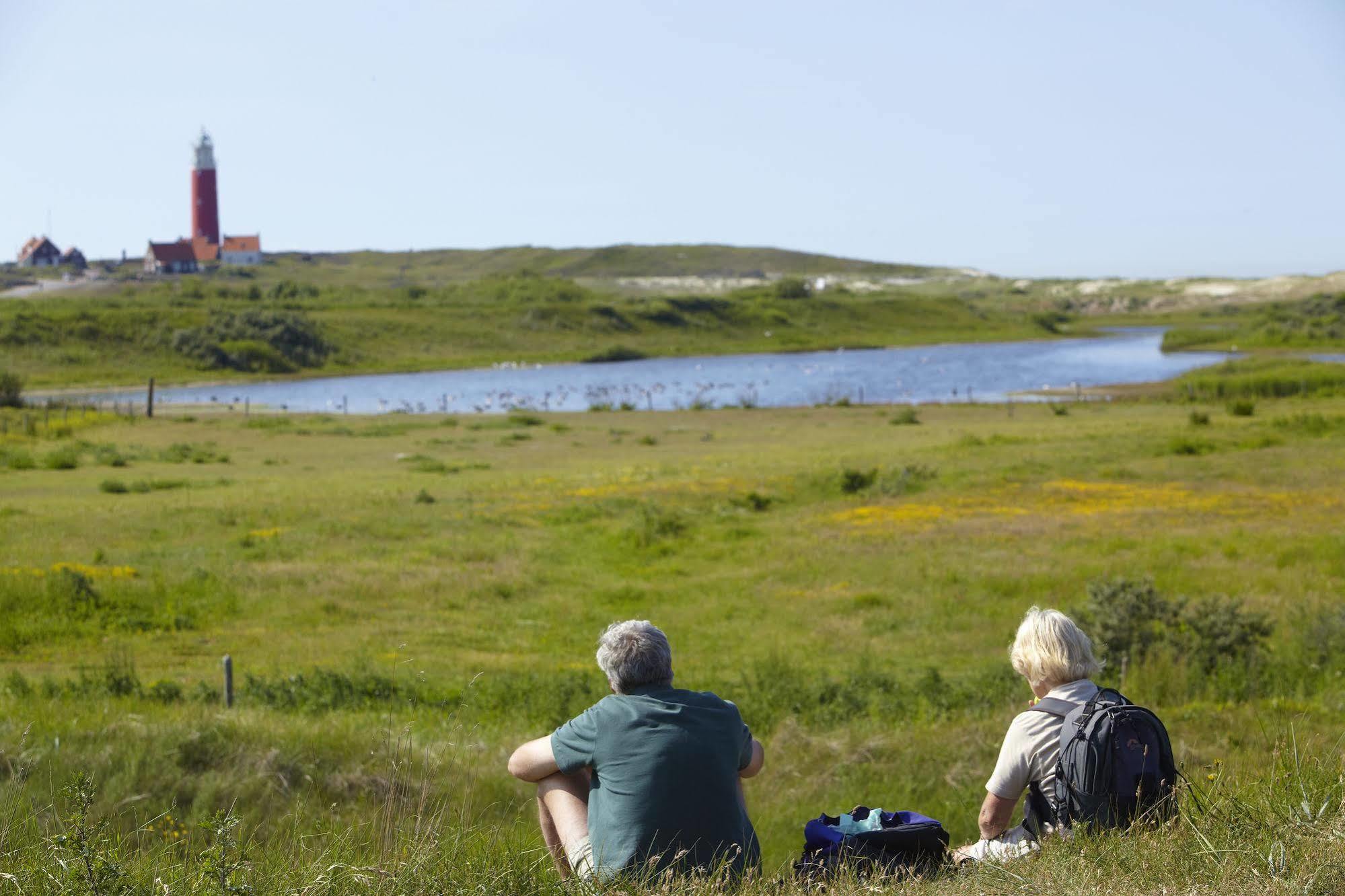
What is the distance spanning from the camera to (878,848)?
482cm

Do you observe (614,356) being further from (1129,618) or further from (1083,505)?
(1129,618)

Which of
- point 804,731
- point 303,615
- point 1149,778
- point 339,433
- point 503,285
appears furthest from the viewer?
point 503,285

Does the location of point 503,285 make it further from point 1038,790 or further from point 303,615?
point 1038,790

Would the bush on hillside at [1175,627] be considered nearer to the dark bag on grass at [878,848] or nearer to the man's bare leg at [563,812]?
the dark bag on grass at [878,848]

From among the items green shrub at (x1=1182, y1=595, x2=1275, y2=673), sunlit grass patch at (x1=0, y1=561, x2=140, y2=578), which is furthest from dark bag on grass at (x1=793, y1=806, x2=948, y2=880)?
sunlit grass patch at (x1=0, y1=561, x2=140, y2=578)

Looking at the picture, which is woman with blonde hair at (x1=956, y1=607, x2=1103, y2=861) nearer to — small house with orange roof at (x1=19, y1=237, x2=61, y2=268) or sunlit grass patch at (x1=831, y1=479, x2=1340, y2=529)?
sunlit grass patch at (x1=831, y1=479, x2=1340, y2=529)

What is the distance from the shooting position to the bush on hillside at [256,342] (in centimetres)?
8612

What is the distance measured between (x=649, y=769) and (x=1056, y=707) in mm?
1582

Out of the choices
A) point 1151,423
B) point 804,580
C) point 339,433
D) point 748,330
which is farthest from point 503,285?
point 804,580

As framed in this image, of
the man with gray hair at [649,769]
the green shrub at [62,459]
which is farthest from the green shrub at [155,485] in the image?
the man with gray hair at [649,769]

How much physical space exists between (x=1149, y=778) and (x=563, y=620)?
41.0ft

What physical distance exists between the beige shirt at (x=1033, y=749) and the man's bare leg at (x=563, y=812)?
63.6 inches

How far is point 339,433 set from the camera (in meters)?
45.8

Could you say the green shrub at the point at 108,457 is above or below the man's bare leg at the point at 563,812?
below
